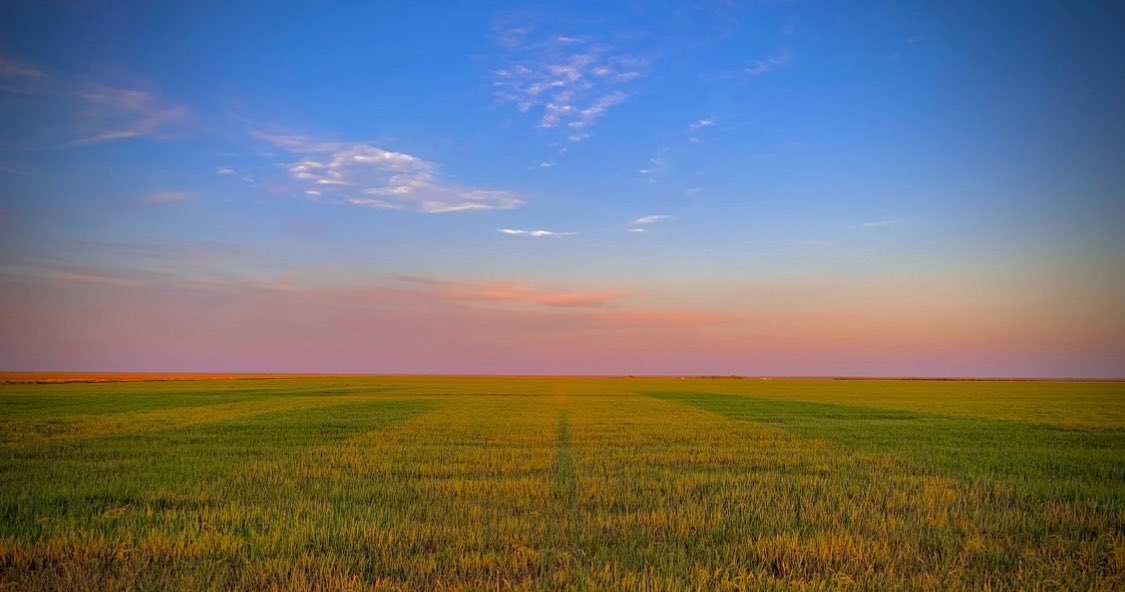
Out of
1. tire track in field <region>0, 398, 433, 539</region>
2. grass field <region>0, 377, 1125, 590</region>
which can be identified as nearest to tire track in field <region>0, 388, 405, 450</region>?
grass field <region>0, 377, 1125, 590</region>

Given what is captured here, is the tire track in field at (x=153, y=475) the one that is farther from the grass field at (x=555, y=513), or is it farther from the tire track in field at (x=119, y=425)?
the tire track in field at (x=119, y=425)

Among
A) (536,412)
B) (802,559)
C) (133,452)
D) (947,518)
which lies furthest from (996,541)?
(536,412)

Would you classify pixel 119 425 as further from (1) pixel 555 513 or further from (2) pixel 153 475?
(1) pixel 555 513

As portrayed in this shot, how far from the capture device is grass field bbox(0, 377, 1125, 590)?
645 cm

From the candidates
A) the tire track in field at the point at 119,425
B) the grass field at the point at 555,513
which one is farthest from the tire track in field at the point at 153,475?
the tire track in field at the point at 119,425

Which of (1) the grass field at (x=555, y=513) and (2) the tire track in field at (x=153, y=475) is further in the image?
(2) the tire track in field at (x=153, y=475)

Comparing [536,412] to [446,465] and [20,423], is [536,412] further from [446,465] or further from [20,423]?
[20,423]

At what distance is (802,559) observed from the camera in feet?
22.9

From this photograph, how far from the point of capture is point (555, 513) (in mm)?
8883

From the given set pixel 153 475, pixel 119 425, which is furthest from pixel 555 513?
pixel 119 425

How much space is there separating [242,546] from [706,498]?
6.44 metres

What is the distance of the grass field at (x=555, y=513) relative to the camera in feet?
21.1

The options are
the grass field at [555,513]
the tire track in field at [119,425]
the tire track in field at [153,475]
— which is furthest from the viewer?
the tire track in field at [119,425]

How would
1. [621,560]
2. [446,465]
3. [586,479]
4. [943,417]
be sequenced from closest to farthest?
[621,560] → [586,479] → [446,465] → [943,417]
